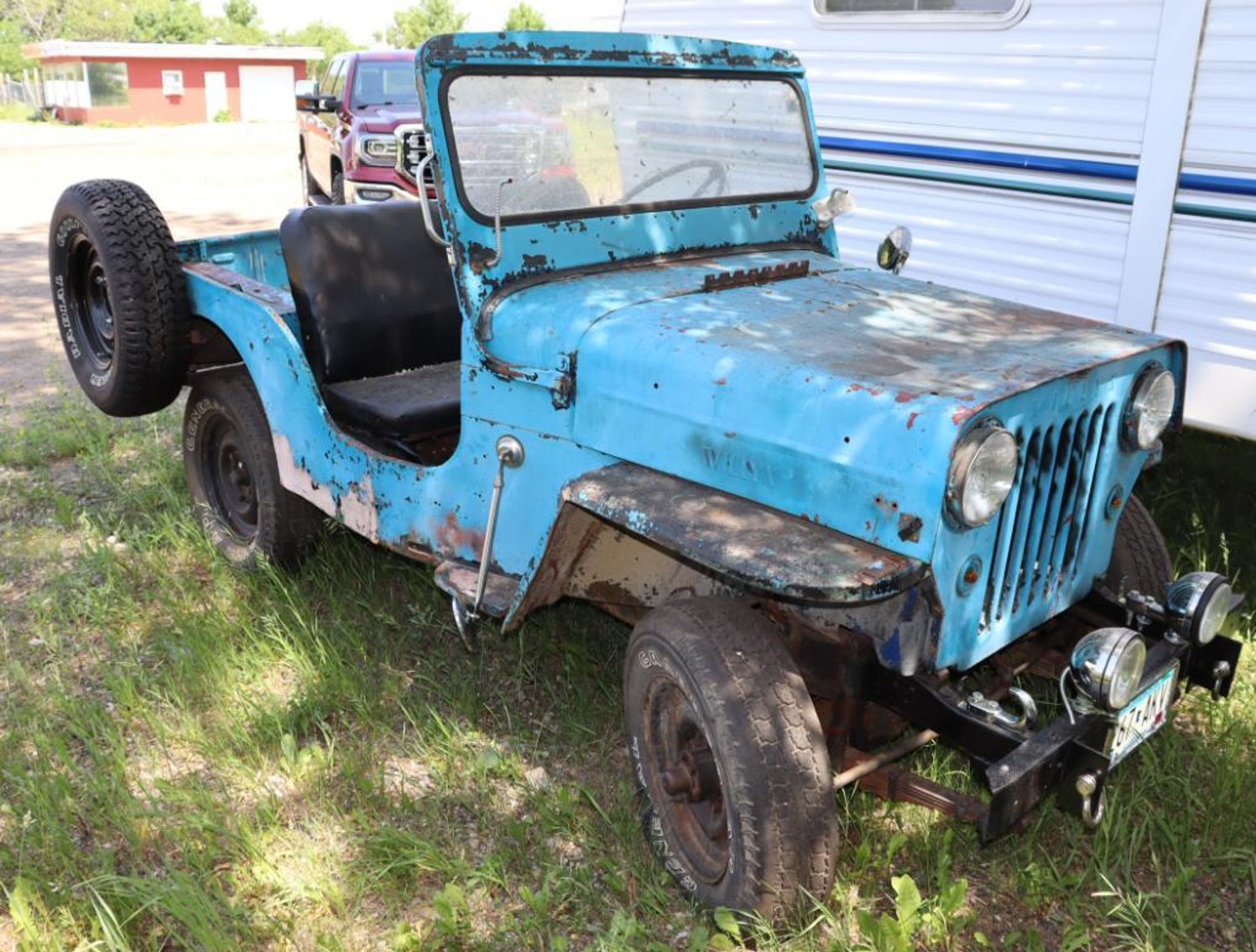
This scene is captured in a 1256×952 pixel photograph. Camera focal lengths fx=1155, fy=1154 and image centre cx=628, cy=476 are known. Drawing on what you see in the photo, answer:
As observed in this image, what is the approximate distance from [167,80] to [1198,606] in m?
36.7

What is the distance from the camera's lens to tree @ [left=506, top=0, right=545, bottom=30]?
44.0 m

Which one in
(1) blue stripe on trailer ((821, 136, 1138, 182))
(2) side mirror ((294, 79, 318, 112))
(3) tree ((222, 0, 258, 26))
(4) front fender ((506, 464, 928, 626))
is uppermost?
(3) tree ((222, 0, 258, 26))

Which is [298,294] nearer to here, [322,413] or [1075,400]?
[322,413]

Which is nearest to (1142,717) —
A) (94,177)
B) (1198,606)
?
(1198,606)

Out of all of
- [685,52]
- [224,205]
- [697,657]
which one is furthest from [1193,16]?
[224,205]

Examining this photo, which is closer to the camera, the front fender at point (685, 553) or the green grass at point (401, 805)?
the front fender at point (685, 553)

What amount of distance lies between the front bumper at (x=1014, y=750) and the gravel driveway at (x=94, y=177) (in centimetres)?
523

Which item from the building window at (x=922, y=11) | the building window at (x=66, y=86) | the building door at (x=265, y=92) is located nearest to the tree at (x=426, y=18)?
the building door at (x=265, y=92)

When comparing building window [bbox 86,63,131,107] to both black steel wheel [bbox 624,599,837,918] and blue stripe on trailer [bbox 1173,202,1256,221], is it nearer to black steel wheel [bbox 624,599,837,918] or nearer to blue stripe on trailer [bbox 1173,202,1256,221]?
blue stripe on trailer [bbox 1173,202,1256,221]

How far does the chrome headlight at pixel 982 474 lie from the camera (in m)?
2.16

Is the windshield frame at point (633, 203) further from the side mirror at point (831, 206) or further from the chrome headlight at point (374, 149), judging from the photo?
the chrome headlight at point (374, 149)

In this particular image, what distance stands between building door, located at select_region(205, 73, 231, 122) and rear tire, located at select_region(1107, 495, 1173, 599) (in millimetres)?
36640

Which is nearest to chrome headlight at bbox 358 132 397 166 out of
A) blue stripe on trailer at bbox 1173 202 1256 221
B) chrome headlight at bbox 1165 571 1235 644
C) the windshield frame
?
the windshield frame

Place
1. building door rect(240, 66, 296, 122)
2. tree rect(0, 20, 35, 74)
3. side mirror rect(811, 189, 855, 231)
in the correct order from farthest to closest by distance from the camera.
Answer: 1. tree rect(0, 20, 35, 74)
2. building door rect(240, 66, 296, 122)
3. side mirror rect(811, 189, 855, 231)
